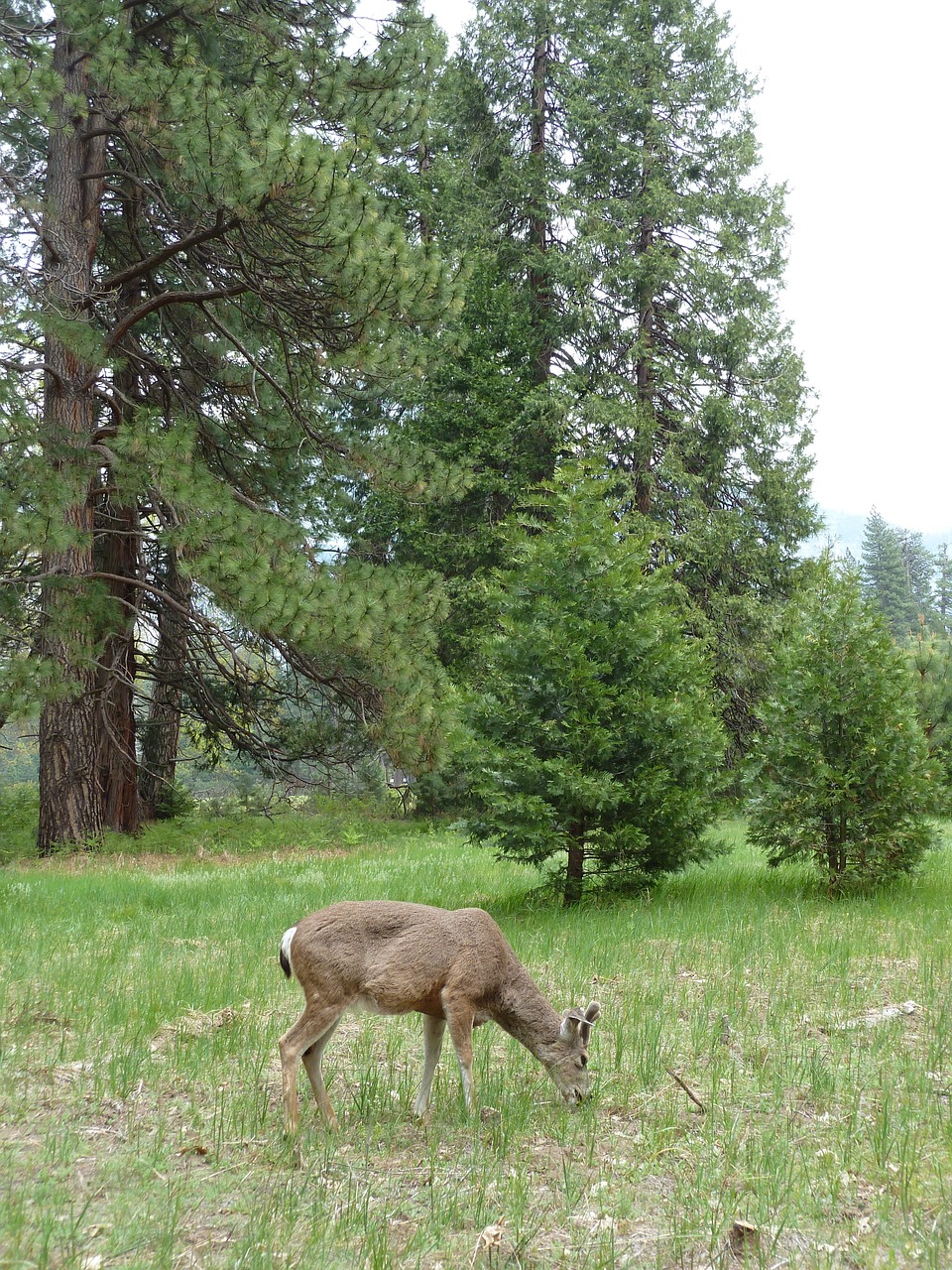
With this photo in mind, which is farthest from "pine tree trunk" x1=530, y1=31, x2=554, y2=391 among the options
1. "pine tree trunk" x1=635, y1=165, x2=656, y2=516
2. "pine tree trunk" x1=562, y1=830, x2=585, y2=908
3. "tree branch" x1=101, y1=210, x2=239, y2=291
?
"pine tree trunk" x1=562, y1=830, x2=585, y2=908

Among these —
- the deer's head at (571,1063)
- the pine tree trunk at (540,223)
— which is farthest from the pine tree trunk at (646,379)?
the deer's head at (571,1063)

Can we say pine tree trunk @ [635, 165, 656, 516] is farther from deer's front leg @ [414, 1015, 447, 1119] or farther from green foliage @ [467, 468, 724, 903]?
deer's front leg @ [414, 1015, 447, 1119]

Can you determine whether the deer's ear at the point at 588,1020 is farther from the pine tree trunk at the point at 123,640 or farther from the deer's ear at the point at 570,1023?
the pine tree trunk at the point at 123,640

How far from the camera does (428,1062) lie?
15.2 ft

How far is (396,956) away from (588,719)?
5.83m

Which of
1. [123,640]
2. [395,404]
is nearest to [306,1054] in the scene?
[123,640]

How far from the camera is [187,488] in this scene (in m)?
11.5

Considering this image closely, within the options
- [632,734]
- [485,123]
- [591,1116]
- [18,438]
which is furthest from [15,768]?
[591,1116]

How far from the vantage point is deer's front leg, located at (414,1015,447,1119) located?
4602 mm

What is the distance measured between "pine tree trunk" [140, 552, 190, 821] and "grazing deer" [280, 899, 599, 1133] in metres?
11.7

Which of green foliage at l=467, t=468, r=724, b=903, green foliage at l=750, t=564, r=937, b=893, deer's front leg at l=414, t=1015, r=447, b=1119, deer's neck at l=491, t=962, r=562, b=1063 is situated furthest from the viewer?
green foliage at l=750, t=564, r=937, b=893

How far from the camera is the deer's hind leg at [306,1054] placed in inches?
166

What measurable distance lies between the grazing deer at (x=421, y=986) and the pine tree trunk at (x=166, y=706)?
A: 11665 mm

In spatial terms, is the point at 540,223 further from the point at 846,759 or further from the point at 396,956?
the point at 396,956
